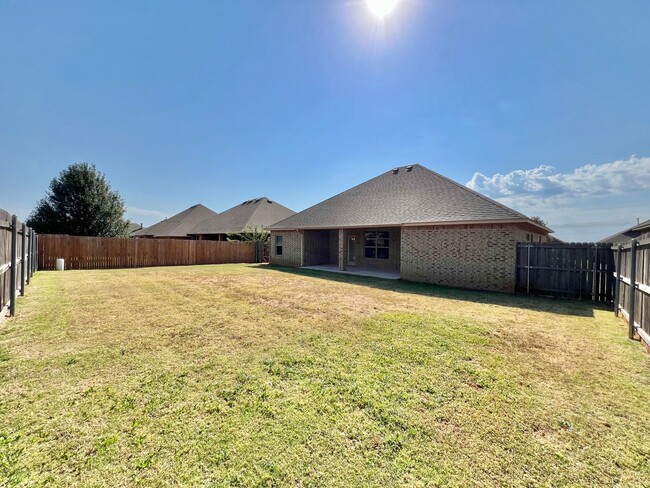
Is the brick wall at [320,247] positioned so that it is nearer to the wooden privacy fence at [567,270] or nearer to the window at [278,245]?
the window at [278,245]

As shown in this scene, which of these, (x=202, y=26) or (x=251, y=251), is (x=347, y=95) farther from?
(x=251, y=251)

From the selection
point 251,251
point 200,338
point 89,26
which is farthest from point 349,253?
point 89,26

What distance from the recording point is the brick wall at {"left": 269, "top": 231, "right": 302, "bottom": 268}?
1802 cm

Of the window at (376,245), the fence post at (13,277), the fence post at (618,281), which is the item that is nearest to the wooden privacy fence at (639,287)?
the fence post at (618,281)

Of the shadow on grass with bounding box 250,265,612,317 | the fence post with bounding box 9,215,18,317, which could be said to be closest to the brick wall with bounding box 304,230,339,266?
the shadow on grass with bounding box 250,265,612,317

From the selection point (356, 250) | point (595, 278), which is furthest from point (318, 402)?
point (356, 250)

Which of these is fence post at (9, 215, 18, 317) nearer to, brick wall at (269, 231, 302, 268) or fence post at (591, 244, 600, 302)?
brick wall at (269, 231, 302, 268)

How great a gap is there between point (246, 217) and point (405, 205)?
17.3 m

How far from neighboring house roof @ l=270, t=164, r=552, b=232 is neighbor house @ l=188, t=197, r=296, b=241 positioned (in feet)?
24.6

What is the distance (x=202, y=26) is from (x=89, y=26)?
360 centimetres

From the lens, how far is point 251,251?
860 inches

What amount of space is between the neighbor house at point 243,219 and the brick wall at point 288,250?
497 cm

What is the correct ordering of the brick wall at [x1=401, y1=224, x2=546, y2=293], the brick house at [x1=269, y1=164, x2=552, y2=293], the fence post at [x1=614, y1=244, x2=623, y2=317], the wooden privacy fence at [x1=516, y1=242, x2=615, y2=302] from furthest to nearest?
the brick house at [x1=269, y1=164, x2=552, y2=293], the brick wall at [x1=401, y1=224, x2=546, y2=293], the wooden privacy fence at [x1=516, y1=242, x2=615, y2=302], the fence post at [x1=614, y1=244, x2=623, y2=317]

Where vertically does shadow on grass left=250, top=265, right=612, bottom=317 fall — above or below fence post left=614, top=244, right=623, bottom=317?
below
